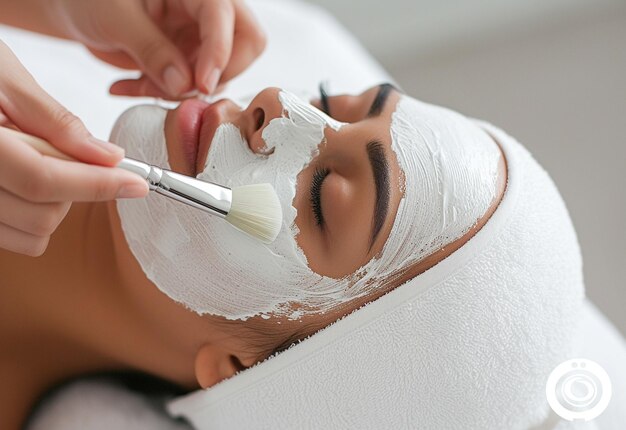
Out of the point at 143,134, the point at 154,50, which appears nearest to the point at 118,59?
the point at 154,50

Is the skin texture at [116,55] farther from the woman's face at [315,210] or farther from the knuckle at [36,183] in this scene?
the woman's face at [315,210]

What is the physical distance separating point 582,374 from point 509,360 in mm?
117

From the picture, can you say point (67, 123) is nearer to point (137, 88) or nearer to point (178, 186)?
point (178, 186)

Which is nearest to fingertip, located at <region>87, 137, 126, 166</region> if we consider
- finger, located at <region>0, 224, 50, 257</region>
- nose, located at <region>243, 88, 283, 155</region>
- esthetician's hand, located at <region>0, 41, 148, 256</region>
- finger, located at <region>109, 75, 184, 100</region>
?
esthetician's hand, located at <region>0, 41, 148, 256</region>

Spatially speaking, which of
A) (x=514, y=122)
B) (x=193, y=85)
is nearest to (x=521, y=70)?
(x=514, y=122)

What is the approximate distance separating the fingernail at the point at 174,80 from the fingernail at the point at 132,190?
385 millimetres

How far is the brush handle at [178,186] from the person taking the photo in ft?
2.12

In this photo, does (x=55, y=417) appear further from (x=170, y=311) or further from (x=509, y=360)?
(x=509, y=360)

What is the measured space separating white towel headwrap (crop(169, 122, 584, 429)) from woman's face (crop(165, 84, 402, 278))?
0.22ft

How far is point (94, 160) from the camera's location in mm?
641

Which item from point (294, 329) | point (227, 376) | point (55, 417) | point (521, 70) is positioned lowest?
point (55, 417)

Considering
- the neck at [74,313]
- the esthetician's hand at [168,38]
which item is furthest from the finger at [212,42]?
the neck at [74,313]

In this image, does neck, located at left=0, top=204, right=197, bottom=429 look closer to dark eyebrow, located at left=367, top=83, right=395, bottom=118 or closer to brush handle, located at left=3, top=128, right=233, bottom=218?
brush handle, located at left=3, top=128, right=233, bottom=218

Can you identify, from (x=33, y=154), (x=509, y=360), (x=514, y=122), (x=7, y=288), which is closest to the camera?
(x=33, y=154)
